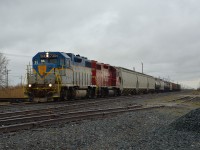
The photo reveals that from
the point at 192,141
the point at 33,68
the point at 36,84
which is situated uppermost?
the point at 33,68

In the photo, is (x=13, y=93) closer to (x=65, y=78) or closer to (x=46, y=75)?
(x=46, y=75)

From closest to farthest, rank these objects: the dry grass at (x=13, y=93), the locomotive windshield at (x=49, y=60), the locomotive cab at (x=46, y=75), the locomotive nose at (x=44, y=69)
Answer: the locomotive cab at (x=46, y=75)
the locomotive nose at (x=44, y=69)
the locomotive windshield at (x=49, y=60)
the dry grass at (x=13, y=93)

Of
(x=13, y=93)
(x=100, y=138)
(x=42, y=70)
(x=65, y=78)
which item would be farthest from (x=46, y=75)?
(x=13, y=93)

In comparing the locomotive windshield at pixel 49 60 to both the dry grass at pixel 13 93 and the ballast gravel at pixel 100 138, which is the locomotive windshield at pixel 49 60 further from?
the dry grass at pixel 13 93

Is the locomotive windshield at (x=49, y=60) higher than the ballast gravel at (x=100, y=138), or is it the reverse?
the locomotive windshield at (x=49, y=60)

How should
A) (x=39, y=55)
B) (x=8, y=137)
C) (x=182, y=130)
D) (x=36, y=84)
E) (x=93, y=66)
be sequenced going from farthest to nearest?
(x=93, y=66) < (x=39, y=55) < (x=36, y=84) < (x=182, y=130) < (x=8, y=137)

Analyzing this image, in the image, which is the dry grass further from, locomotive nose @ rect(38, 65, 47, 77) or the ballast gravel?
the ballast gravel

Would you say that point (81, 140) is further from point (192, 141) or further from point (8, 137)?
point (192, 141)

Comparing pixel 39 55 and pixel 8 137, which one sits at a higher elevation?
pixel 39 55

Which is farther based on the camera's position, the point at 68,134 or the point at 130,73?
the point at 130,73

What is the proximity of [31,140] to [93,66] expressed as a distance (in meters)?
16.6

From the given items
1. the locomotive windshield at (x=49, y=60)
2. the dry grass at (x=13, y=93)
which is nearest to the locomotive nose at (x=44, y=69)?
the locomotive windshield at (x=49, y=60)

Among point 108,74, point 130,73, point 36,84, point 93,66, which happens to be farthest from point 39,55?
point 130,73

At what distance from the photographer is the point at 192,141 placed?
17.4 ft
